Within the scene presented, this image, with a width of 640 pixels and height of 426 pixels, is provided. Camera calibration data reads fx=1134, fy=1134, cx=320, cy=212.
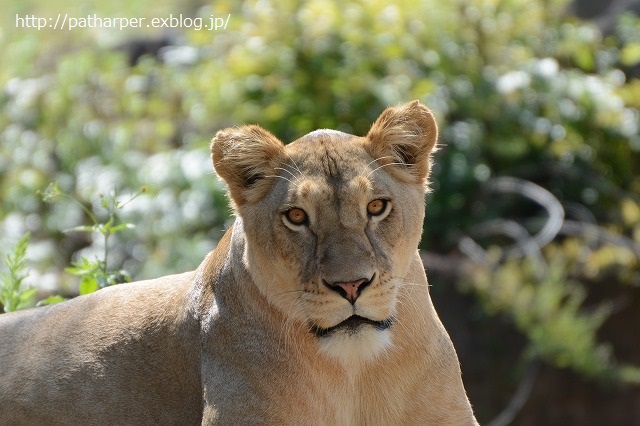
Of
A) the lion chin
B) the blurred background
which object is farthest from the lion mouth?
the blurred background

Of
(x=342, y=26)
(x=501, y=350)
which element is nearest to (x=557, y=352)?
(x=501, y=350)

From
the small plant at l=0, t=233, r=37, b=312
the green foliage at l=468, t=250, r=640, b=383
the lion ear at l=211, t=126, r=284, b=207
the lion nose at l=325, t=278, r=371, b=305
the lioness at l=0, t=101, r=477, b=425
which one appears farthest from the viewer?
the green foliage at l=468, t=250, r=640, b=383

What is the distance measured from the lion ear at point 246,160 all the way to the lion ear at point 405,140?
329 millimetres

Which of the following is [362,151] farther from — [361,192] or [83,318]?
Result: [83,318]

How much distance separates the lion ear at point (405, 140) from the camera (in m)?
3.73

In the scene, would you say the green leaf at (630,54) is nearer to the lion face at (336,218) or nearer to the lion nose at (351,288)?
the lion face at (336,218)

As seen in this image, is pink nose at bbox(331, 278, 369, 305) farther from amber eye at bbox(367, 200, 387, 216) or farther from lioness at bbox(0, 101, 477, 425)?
amber eye at bbox(367, 200, 387, 216)

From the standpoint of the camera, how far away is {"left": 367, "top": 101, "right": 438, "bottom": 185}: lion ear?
3729 mm

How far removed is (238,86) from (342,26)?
1.00 metres

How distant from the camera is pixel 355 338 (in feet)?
11.2

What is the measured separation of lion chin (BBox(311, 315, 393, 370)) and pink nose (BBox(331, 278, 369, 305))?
0.09m

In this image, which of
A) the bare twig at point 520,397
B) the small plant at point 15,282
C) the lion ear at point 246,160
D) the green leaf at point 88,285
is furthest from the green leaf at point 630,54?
the lion ear at point 246,160

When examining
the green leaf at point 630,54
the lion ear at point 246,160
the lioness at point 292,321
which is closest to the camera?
the lioness at point 292,321

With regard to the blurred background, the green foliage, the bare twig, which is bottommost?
the bare twig
